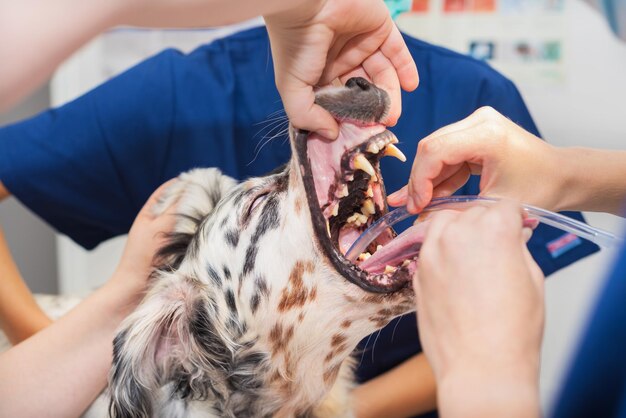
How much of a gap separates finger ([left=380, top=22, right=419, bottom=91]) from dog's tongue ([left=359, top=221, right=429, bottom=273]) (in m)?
0.35

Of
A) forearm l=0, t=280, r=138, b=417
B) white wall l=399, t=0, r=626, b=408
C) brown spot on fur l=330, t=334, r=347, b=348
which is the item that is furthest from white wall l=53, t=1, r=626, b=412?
forearm l=0, t=280, r=138, b=417

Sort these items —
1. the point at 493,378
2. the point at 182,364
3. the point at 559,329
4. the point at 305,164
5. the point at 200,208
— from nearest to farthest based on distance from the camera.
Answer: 1. the point at 493,378
2. the point at 305,164
3. the point at 182,364
4. the point at 200,208
5. the point at 559,329

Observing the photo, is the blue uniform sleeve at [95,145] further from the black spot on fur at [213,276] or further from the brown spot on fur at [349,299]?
the brown spot on fur at [349,299]

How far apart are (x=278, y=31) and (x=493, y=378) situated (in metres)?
0.74

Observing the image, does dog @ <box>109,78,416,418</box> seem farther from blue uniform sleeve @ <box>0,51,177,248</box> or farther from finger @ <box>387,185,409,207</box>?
blue uniform sleeve @ <box>0,51,177,248</box>

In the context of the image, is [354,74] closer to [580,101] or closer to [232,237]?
[232,237]

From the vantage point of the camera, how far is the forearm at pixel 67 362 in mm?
1521

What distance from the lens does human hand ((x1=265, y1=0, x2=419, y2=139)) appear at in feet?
3.85

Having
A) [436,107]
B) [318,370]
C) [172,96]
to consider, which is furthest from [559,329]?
[172,96]

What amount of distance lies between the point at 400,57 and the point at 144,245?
772 mm

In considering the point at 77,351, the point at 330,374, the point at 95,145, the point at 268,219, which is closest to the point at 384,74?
the point at 268,219

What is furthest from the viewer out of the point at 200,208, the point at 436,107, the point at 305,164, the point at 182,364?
the point at 436,107

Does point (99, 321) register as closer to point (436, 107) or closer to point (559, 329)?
point (436, 107)

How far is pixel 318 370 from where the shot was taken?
149 cm
